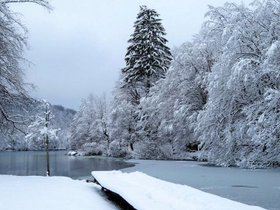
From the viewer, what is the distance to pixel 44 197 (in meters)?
10.4

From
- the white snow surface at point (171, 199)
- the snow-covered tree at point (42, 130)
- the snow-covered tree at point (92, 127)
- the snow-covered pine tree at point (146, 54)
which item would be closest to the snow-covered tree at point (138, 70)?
the snow-covered pine tree at point (146, 54)

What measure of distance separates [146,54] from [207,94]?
11589 mm

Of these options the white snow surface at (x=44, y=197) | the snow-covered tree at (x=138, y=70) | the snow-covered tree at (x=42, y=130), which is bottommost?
the white snow surface at (x=44, y=197)

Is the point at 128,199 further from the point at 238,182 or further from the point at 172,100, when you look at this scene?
the point at 172,100

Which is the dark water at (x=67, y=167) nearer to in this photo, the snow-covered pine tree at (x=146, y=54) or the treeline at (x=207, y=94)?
the treeline at (x=207, y=94)

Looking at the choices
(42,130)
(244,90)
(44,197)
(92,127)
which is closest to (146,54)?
(42,130)

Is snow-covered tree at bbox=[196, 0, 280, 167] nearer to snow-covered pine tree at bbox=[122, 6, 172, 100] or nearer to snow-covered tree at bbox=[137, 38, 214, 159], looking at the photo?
snow-covered tree at bbox=[137, 38, 214, 159]

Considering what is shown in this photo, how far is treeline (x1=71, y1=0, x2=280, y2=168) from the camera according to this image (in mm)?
21250

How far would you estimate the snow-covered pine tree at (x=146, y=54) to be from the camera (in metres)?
40.4

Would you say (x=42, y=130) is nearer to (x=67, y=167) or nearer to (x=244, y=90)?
(x=67, y=167)

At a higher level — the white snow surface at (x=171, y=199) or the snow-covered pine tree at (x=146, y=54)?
the snow-covered pine tree at (x=146, y=54)

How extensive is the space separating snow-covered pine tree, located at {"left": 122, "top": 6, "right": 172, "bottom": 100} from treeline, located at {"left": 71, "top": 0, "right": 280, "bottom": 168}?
102 mm

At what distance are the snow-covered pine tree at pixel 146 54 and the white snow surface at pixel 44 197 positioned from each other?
1098 inches

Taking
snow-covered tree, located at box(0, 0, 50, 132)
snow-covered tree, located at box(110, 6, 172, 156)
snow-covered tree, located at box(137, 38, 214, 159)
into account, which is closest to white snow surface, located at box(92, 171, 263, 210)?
snow-covered tree, located at box(0, 0, 50, 132)
